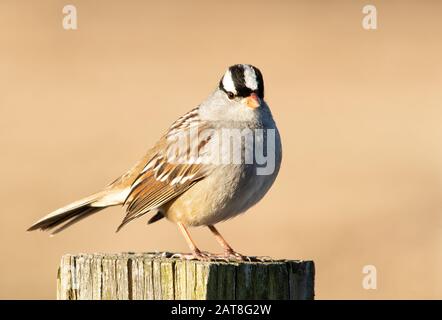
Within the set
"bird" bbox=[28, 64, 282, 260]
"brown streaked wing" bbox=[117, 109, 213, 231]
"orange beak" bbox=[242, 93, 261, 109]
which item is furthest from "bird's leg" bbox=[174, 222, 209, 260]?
"orange beak" bbox=[242, 93, 261, 109]

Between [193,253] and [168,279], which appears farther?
[193,253]

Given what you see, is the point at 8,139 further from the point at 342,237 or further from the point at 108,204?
the point at 108,204

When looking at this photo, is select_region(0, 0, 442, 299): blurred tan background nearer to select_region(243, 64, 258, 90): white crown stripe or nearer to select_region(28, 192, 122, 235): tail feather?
select_region(28, 192, 122, 235): tail feather

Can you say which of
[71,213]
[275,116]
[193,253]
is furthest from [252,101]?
[275,116]

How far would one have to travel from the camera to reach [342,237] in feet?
41.4

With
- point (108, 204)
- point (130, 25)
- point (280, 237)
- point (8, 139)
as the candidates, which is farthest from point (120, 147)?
point (130, 25)

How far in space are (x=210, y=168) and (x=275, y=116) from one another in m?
9.41

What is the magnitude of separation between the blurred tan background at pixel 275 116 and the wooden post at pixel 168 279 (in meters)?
5.44

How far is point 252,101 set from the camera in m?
7.37

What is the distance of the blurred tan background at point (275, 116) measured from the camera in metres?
12.1

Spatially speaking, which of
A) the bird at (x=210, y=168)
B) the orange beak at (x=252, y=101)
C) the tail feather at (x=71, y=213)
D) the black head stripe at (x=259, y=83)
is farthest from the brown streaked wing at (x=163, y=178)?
the black head stripe at (x=259, y=83)

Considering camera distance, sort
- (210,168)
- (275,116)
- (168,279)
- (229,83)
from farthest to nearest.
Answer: (275,116)
(229,83)
(210,168)
(168,279)

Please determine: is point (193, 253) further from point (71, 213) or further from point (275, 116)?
point (275, 116)
